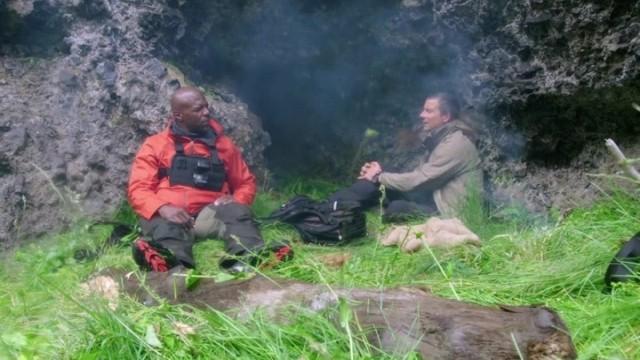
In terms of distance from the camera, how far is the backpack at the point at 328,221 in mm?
6340

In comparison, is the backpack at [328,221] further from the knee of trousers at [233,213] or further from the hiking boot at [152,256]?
the hiking boot at [152,256]

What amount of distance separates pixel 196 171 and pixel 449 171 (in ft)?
6.55

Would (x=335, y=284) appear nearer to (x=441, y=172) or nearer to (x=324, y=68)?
(x=441, y=172)

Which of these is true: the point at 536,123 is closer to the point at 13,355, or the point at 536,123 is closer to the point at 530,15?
the point at 530,15

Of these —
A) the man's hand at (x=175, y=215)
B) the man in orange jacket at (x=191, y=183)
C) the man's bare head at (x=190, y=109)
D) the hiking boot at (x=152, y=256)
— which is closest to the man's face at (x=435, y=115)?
the man in orange jacket at (x=191, y=183)

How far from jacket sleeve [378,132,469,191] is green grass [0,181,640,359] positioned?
432 mm

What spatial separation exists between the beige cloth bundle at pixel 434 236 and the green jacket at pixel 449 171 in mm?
683

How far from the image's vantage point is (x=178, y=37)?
7.72m

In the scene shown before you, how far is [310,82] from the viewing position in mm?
8820

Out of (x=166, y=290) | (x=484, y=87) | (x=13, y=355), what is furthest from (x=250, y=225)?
(x=13, y=355)

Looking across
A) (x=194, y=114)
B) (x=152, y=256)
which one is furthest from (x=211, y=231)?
(x=152, y=256)

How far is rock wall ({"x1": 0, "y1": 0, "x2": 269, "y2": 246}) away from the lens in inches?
273

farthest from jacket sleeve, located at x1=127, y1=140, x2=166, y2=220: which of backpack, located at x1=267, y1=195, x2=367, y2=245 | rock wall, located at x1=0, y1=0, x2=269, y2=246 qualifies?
backpack, located at x1=267, y1=195, x2=367, y2=245

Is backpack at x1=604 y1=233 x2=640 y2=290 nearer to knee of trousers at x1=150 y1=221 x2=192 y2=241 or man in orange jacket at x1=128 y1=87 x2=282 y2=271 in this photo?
man in orange jacket at x1=128 y1=87 x2=282 y2=271
